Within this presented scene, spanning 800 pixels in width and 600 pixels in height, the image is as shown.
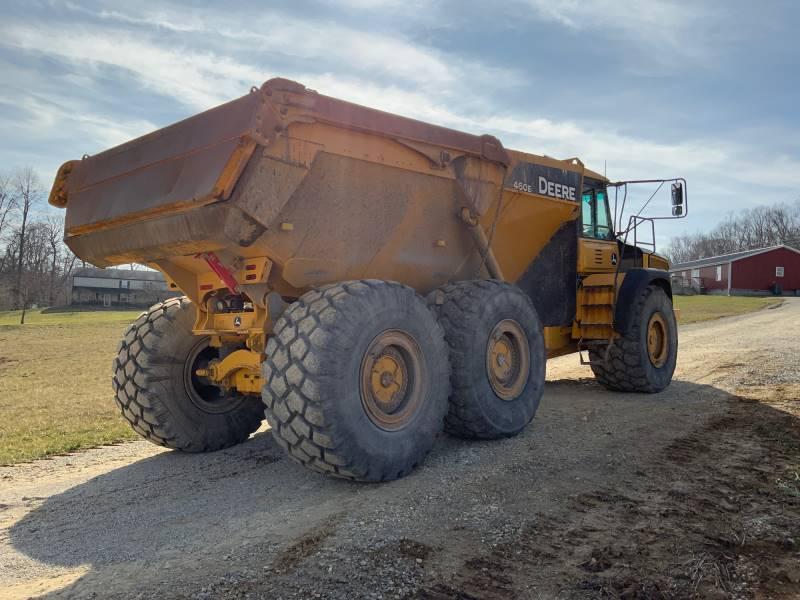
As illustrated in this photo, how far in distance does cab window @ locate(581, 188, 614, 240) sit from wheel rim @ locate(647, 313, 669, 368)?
4.43 feet

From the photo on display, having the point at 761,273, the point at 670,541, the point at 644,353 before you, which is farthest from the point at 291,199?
the point at 761,273

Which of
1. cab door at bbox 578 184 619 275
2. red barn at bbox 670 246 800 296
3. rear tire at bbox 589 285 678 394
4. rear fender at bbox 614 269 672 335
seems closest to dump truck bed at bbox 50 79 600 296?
cab door at bbox 578 184 619 275

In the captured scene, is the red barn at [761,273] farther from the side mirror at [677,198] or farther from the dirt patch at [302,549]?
the dirt patch at [302,549]

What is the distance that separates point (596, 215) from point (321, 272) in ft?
15.6

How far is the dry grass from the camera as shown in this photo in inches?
274

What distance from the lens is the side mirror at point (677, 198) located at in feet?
26.0

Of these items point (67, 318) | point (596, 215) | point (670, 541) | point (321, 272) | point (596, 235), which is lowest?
point (670, 541)

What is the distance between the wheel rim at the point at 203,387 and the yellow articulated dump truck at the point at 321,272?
0.05ft

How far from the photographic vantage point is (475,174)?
5.98 meters

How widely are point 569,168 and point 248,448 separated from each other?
4710mm

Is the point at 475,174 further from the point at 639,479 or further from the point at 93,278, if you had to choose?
the point at 93,278

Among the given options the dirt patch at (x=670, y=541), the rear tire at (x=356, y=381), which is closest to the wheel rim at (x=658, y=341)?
the dirt patch at (x=670, y=541)

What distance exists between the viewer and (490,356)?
586 centimetres

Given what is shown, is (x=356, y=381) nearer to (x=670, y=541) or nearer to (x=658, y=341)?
(x=670, y=541)
